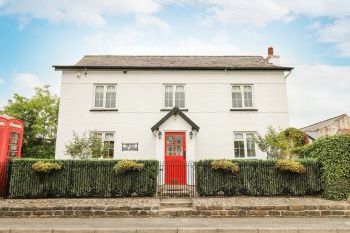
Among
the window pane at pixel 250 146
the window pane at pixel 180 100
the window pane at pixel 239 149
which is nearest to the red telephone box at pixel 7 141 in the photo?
the window pane at pixel 180 100

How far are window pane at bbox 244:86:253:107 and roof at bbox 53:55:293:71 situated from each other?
136 centimetres

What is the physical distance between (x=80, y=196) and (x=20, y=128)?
16.2 feet

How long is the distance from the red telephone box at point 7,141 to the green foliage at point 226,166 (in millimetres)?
8784

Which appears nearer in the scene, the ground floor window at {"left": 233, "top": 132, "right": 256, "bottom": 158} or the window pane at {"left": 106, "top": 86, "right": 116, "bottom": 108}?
the ground floor window at {"left": 233, "top": 132, "right": 256, "bottom": 158}

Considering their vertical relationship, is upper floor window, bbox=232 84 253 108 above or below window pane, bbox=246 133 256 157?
above

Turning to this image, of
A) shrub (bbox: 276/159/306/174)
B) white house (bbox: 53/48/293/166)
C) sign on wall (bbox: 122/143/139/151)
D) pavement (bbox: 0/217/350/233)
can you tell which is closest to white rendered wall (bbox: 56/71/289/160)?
white house (bbox: 53/48/293/166)

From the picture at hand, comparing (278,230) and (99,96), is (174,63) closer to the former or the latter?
(99,96)

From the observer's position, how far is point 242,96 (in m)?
16.1

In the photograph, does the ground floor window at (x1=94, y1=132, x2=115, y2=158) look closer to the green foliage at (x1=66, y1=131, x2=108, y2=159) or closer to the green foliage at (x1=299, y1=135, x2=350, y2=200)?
the green foliage at (x1=66, y1=131, x2=108, y2=159)

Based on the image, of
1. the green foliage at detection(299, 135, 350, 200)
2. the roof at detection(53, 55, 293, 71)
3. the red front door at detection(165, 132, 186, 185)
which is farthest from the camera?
the roof at detection(53, 55, 293, 71)

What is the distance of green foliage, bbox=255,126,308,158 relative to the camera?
44.1 feet

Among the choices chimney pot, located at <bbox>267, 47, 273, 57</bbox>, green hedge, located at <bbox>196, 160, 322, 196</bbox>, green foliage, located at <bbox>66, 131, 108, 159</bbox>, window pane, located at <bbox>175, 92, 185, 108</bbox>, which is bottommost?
green hedge, located at <bbox>196, 160, 322, 196</bbox>

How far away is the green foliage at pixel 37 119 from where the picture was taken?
83.5 ft

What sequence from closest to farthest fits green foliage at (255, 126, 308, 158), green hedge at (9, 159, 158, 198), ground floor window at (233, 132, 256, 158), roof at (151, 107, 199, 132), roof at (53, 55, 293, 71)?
green hedge at (9, 159, 158, 198) → green foliage at (255, 126, 308, 158) → roof at (151, 107, 199, 132) → ground floor window at (233, 132, 256, 158) → roof at (53, 55, 293, 71)
